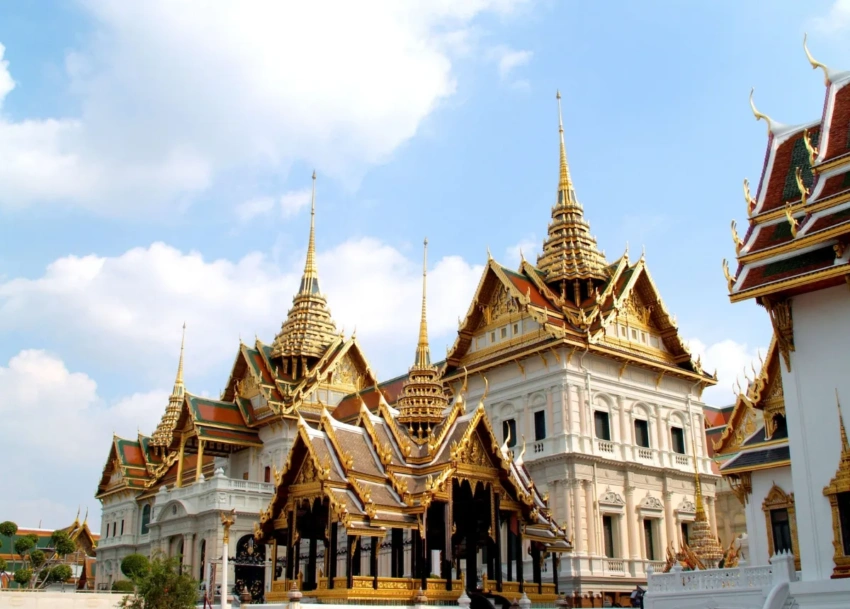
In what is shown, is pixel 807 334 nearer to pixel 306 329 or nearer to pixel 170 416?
pixel 306 329

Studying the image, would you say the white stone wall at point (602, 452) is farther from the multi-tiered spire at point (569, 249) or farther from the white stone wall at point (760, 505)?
the white stone wall at point (760, 505)

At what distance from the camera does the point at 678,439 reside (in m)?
33.7

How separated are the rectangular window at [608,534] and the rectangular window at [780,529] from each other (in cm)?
931

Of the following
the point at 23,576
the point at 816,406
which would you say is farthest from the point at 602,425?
the point at 23,576

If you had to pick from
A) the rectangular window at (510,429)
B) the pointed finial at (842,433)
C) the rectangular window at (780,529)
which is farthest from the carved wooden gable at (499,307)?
the pointed finial at (842,433)

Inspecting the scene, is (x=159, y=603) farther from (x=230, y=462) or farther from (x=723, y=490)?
(x=230, y=462)

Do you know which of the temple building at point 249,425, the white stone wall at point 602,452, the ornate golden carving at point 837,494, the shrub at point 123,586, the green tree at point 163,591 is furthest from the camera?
the temple building at point 249,425

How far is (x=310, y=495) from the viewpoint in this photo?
14008mm

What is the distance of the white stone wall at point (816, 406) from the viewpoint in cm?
1373

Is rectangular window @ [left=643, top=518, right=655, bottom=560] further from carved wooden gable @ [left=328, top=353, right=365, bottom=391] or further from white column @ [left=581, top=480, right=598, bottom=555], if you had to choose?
carved wooden gable @ [left=328, top=353, right=365, bottom=391]

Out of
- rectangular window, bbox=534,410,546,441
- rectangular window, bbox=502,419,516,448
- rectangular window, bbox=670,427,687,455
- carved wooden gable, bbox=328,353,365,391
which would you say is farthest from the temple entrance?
rectangular window, bbox=670,427,687,455

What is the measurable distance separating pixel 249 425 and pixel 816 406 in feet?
107

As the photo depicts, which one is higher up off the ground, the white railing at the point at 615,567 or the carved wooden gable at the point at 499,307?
the carved wooden gable at the point at 499,307

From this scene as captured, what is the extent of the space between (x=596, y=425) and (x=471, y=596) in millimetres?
17236
